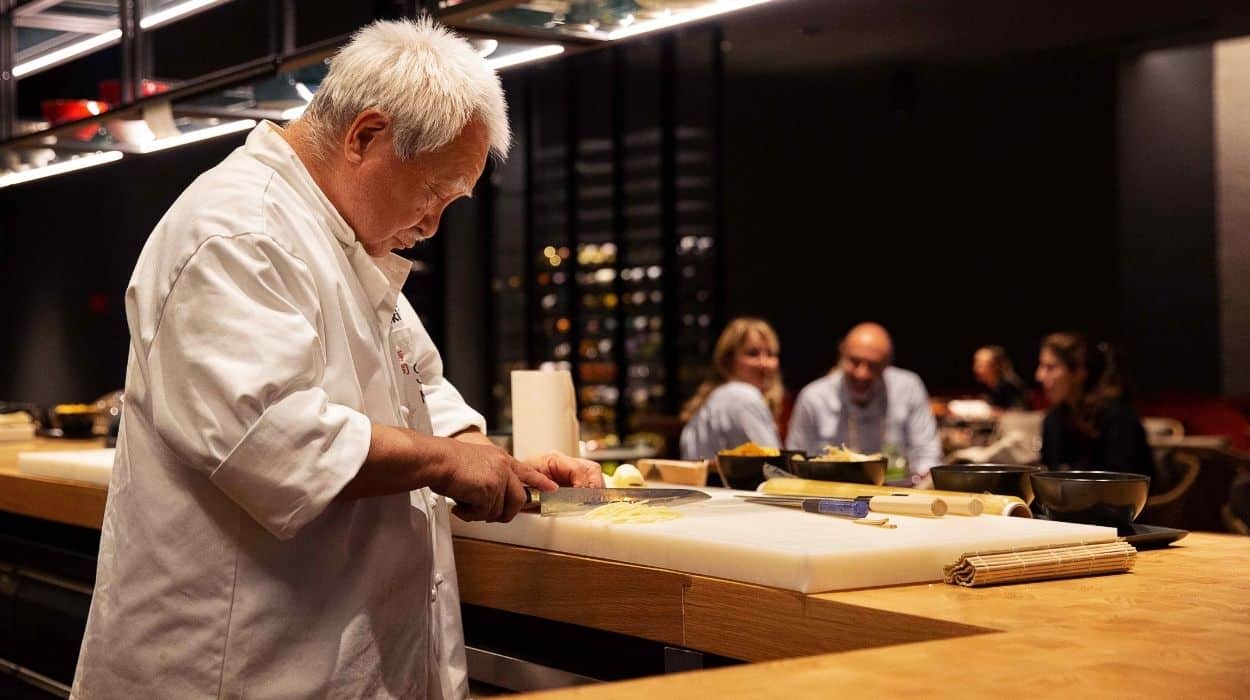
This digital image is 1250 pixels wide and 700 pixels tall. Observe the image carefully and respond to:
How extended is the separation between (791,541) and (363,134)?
83cm

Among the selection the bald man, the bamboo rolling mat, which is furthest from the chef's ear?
the bald man

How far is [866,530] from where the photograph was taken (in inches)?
75.8

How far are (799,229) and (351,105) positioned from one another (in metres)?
11.3

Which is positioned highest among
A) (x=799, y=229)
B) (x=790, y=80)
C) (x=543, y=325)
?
(x=790, y=80)

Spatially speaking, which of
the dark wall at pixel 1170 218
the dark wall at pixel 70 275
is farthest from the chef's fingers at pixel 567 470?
the dark wall at pixel 70 275

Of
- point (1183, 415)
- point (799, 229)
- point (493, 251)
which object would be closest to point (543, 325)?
point (493, 251)

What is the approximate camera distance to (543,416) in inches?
104

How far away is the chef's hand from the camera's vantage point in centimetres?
180

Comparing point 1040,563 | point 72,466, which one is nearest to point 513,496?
point 1040,563

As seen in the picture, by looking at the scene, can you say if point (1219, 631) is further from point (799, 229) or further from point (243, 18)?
point (799, 229)

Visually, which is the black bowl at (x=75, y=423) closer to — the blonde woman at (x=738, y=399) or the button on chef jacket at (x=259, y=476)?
the blonde woman at (x=738, y=399)

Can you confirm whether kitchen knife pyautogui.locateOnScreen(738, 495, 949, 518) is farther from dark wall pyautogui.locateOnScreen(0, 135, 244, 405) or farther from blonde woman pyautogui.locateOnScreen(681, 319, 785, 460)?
dark wall pyautogui.locateOnScreen(0, 135, 244, 405)

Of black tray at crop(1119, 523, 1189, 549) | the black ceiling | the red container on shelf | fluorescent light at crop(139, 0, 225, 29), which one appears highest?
the black ceiling

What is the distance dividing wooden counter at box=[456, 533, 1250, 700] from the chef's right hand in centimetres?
18
